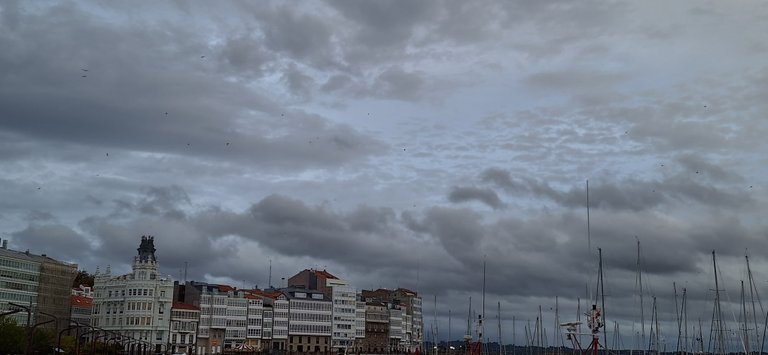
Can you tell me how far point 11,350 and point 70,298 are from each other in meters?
51.9

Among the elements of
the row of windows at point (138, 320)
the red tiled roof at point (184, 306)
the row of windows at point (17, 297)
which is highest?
the red tiled roof at point (184, 306)

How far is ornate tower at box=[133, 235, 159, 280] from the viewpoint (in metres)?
177

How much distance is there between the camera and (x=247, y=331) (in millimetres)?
195875

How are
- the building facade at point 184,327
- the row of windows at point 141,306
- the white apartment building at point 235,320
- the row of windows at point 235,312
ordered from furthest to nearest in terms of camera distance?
the row of windows at point 235,312
the white apartment building at point 235,320
the building facade at point 184,327
the row of windows at point 141,306

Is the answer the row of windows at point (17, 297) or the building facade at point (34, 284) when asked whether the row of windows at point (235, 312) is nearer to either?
the building facade at point (34, 284)

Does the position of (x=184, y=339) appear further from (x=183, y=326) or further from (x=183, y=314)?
(x=183, y=314)

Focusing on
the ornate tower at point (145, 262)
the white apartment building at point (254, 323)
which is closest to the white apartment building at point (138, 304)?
the ornate tower at point (145, 262)

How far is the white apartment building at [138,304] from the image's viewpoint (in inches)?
6836

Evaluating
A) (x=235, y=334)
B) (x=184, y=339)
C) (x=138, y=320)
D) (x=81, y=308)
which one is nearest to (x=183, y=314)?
(x=184, y=339)

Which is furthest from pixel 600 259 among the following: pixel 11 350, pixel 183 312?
pixel 183 312

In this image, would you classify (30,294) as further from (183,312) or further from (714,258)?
(714,258)

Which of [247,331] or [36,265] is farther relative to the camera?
[247,331]

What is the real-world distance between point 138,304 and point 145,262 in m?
9.52

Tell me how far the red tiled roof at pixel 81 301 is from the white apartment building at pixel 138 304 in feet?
10.6
